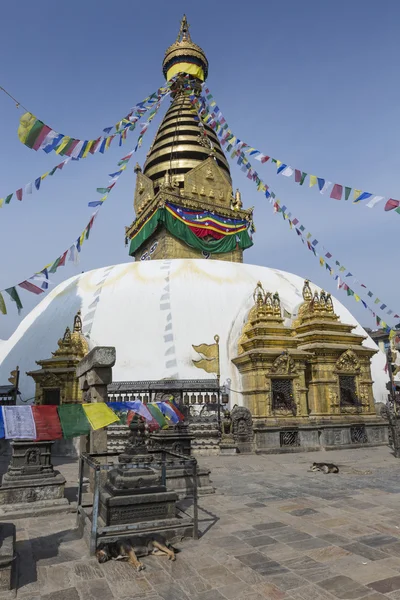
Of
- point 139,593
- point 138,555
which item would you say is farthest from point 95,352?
point 139,593

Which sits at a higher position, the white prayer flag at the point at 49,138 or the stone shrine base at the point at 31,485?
the white prayer flag at the point at 49,138

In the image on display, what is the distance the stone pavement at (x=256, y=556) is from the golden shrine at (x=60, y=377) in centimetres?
971

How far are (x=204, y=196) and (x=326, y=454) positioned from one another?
1950 centimetres

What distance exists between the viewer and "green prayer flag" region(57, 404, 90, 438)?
7312 millimetres

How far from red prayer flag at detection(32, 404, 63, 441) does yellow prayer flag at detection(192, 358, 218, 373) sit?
10.00 meters

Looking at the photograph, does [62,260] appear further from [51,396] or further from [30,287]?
[51,396]

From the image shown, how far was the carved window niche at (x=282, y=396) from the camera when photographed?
15914 millimetres

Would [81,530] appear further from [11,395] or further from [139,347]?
[11,395]

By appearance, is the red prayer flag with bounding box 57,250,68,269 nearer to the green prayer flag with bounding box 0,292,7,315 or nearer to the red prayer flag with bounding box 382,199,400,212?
the green prayer flag with bounding box 0,292,7,315

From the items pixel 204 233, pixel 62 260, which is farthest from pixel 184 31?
pixel 62 260

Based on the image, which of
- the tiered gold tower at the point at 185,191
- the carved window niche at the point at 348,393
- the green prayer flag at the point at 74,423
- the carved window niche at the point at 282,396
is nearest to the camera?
the green prayer flag at the point at 74,423

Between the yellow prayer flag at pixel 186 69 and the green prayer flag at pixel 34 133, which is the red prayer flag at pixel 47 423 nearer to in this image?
the green prayer flag at pixel 34 133

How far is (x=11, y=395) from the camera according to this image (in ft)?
56.3

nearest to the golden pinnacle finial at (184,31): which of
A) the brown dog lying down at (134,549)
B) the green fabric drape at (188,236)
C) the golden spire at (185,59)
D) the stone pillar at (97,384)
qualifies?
the golden spire at (185,59)
